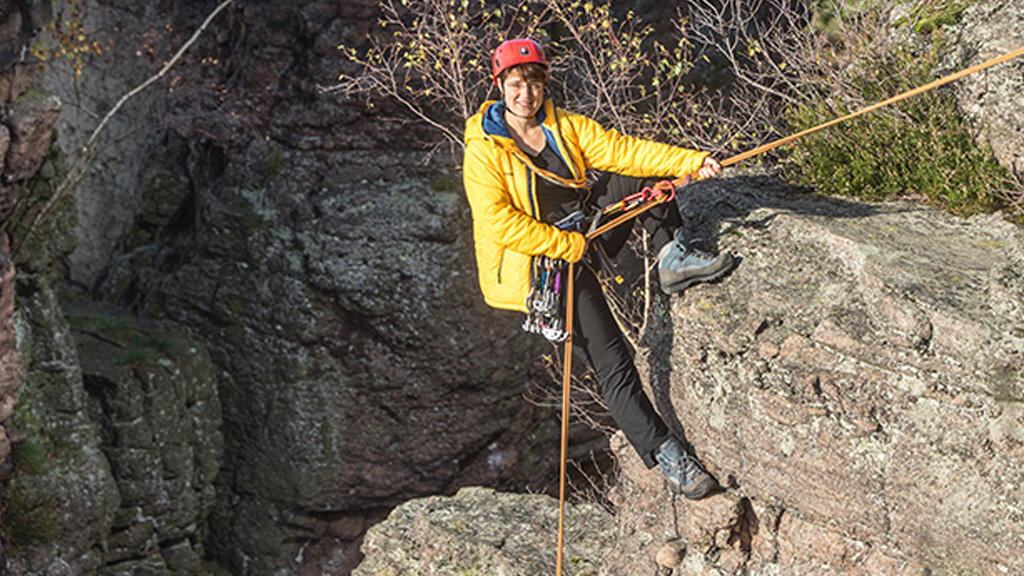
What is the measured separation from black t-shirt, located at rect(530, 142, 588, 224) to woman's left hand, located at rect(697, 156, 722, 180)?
77 centimetres

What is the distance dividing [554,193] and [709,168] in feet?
3.07

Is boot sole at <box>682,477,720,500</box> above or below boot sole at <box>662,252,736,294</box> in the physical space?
below

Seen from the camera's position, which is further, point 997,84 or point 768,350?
Answer: point 997,84

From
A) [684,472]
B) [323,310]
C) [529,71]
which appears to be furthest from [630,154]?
[323,310]

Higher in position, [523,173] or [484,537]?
[523,173]

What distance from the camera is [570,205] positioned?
5891mm

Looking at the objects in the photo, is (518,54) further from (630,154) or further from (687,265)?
(687,265)

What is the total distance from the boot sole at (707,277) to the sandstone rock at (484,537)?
3296 mm

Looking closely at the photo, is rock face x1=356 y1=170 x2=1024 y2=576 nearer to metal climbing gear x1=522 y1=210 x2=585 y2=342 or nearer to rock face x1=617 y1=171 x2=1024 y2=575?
rock face x1=617 y1=171 x2=1024 y2=575

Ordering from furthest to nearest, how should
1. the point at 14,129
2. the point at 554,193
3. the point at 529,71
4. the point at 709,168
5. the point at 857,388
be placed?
the point at 14,129 → the point at 554,193 → the point at 529,71 → the point at 709,168 → the point at 857,388

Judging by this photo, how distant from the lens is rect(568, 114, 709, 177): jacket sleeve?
18.0 ft

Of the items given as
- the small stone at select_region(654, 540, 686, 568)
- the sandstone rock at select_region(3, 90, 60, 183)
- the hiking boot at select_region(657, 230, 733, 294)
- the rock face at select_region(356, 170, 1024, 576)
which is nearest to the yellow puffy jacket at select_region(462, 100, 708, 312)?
the hiking boot at select_region(657, 230, 733, 294)

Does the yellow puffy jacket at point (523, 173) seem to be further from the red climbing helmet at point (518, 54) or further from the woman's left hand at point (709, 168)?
the red climbing helmet at point (518, 54)

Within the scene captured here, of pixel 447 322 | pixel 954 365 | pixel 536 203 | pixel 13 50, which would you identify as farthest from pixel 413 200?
pixel 954 365
